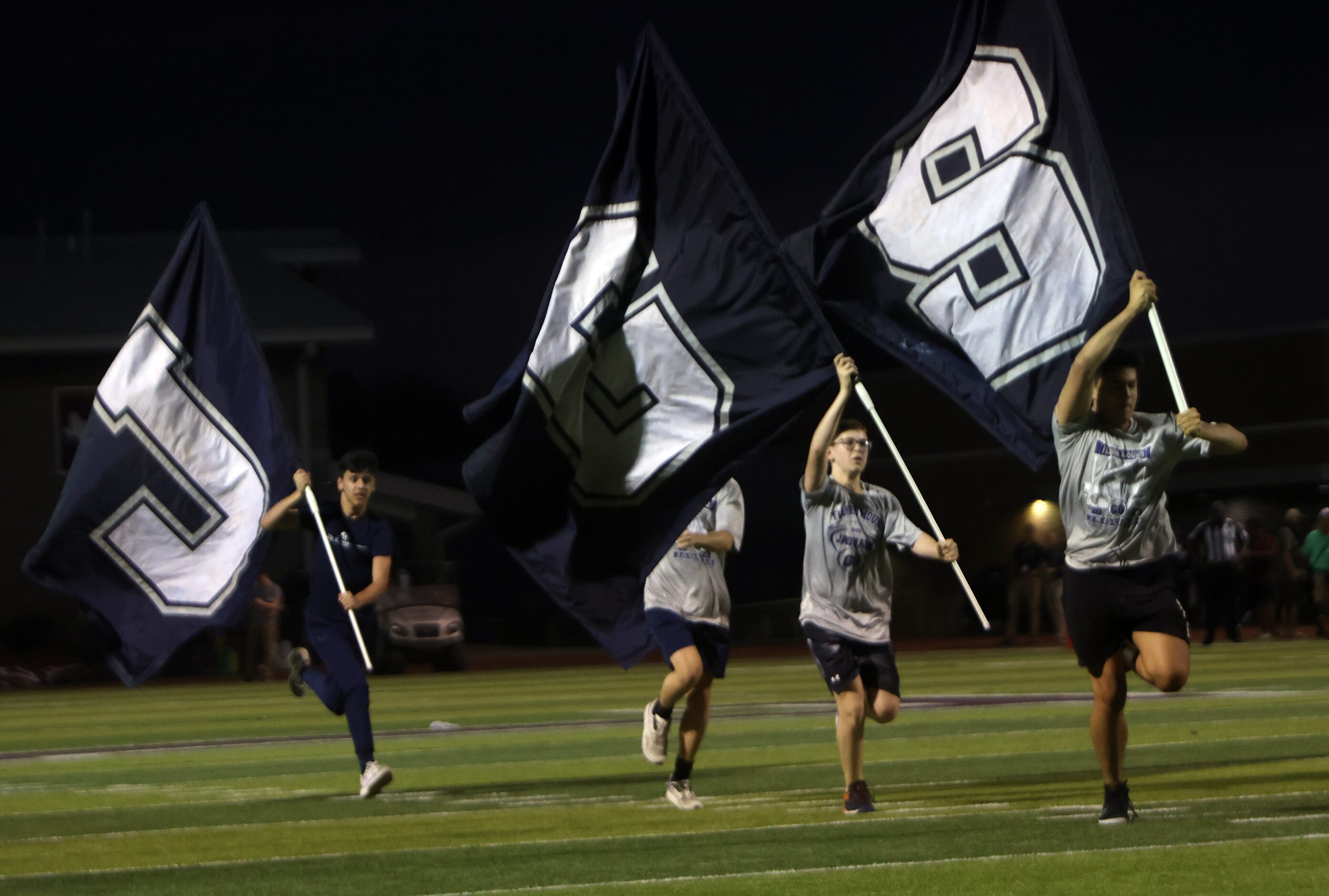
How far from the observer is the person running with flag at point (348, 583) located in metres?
11.6

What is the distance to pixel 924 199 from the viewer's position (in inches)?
407

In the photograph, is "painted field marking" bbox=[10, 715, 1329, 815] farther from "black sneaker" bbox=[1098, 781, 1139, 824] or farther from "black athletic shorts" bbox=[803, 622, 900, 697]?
"black sneaker" bbox=[1098, 781, 1139, 824]

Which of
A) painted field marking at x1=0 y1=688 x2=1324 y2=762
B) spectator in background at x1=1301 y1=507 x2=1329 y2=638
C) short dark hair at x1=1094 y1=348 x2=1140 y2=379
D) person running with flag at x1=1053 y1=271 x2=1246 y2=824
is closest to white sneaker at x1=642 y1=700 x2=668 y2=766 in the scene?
person running with flag at x1=1053 y1=271 x2=1246 y2=824

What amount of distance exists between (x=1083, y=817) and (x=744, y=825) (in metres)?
1.63

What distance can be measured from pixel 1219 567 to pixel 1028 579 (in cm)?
396

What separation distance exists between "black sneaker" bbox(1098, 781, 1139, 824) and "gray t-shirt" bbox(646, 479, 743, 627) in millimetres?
2848

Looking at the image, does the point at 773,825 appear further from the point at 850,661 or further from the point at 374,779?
the point at 374,779

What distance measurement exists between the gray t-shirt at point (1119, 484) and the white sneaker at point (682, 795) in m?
2.85

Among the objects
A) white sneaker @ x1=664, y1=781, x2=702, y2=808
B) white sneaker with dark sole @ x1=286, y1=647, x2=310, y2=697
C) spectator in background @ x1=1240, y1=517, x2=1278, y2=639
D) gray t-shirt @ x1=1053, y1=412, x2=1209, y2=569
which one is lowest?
spectator in background @ x1=1240, y1=517, x2=1278, y2=639

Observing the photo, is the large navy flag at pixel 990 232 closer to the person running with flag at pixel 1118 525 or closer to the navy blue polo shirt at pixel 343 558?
the person running with flag at pixel 1118 525

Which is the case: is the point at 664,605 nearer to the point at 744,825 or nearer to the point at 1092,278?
the point at 744,825

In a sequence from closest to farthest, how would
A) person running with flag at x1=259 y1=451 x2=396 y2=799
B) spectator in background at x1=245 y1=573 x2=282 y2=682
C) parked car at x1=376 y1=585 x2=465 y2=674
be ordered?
person running with flag at x1=259 y1=451 x2=396 y2=799, spectator in background at x1=245 y1=573 x2=282 y2=682, parked car at x1=376 y1=585 x2=465 y2=674

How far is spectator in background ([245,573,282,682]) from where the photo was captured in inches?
1201

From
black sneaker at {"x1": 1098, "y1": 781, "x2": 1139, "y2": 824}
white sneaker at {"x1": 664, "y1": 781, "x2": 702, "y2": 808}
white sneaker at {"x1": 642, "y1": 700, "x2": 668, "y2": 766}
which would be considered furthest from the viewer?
white sneaker at {"x1": 642, "y1": 700, "x2": 668, "y2": 766}
